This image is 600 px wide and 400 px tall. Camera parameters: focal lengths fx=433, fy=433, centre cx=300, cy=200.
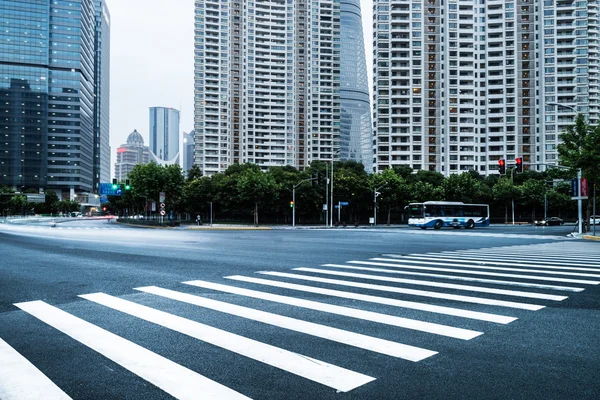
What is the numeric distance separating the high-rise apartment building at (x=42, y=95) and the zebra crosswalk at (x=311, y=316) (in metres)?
164

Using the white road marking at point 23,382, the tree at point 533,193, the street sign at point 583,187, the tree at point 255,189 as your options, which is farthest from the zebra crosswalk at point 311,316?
the tree at point 533,193

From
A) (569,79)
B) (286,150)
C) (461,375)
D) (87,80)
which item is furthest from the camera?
(87,80)

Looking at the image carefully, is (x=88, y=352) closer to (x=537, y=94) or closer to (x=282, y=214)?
(x=282, y=214)

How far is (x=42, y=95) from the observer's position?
148 meters

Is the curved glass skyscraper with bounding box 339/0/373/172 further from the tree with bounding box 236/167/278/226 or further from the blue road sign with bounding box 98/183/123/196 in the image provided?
the blue road sign with bounding box 98/183/123/196

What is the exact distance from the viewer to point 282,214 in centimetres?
7138

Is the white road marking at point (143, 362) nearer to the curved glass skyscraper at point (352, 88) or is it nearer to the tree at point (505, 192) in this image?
the tree at point (505, 192)

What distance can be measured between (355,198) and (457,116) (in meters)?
49.3

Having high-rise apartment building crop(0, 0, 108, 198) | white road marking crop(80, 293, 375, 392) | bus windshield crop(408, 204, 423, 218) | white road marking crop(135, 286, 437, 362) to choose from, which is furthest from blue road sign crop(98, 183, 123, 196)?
high-rise apartment building crop(0, 0, 108, 198)

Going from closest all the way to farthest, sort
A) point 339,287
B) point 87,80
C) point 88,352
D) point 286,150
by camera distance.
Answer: point 88,352
point 339,287
point 286,150
point 87,80

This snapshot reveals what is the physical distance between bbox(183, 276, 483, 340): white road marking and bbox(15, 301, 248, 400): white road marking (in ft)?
8.84

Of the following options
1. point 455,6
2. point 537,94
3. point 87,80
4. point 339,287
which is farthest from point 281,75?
point 339,287

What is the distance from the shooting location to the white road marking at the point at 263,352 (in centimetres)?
373

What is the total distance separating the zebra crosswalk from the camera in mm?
3836
